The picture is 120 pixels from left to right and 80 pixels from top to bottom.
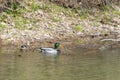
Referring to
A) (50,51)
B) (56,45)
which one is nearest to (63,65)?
(50,51)

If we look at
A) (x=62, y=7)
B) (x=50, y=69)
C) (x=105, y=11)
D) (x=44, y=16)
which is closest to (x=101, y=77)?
(x=50, y=69)

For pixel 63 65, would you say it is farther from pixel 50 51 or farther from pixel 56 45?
pixel 56 45

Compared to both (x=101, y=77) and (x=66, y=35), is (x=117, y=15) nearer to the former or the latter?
(x=66, y=35)

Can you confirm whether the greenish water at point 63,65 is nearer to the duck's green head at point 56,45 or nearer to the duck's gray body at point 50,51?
the duck's gray body at point 50,51

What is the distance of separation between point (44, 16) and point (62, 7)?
2.08 meters

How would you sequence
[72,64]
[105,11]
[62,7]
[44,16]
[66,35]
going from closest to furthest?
[72,64]
[66,35]
[44,16]
[62,7]
[105,11]

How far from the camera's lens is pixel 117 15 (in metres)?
26.4

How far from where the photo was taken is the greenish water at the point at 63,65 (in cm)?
1332

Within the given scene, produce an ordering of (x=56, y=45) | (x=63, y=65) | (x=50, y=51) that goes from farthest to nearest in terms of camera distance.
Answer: (x=56, y=45)
(x=50, y=51)
(x=63, y=65)

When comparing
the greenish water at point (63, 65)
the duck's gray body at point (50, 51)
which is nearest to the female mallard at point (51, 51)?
the duck's gray body at point (50, 51)

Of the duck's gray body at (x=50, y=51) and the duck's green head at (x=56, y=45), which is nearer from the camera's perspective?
the duck's gray body at (x=50, y=51)

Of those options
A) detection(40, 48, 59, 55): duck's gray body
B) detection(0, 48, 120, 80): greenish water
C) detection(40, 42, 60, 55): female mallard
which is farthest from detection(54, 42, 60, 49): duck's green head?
detection(0, 48, 120, 80): greenish water

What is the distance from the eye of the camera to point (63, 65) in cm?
1534

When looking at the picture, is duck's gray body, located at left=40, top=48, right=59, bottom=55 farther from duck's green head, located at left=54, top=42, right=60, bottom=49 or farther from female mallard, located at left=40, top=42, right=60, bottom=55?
duck's green head, located at left=54, top=42, right=60, bottom=49
